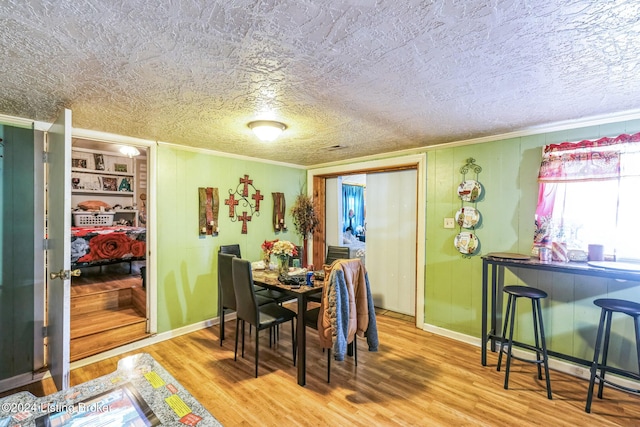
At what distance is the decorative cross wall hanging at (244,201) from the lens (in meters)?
3.84


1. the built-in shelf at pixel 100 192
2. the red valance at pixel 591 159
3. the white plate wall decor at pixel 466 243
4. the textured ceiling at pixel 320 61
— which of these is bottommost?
the white plate wall decor at pixel 466 243

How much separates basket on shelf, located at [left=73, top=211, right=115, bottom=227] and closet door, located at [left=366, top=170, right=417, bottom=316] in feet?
15.5

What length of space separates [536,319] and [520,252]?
0.61m

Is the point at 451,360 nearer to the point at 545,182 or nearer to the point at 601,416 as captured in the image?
the point at 601,416

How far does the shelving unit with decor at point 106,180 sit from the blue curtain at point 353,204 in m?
4.10

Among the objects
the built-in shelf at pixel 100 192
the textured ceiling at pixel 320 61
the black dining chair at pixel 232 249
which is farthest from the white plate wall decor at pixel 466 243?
the built-in shelf at pixel 100 192

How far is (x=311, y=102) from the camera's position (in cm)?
202

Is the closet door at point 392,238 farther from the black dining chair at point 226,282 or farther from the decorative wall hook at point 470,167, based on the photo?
the black dining chair at point 226,282

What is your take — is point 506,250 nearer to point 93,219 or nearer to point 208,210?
point 208,210

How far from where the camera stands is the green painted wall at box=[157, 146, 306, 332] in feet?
10.6

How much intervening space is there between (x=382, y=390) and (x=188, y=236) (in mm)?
2617

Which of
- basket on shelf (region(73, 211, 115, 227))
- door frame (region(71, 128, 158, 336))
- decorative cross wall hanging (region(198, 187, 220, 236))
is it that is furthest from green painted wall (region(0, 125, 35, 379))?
basket on shelf (region(73, 211, 115, 227))

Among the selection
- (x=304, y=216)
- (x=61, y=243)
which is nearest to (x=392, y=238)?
(x=304, y=216)

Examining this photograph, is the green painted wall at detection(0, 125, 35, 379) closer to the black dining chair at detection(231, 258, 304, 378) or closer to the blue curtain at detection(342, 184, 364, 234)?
the black dining chair at detection(231, 258, 304, 378)
